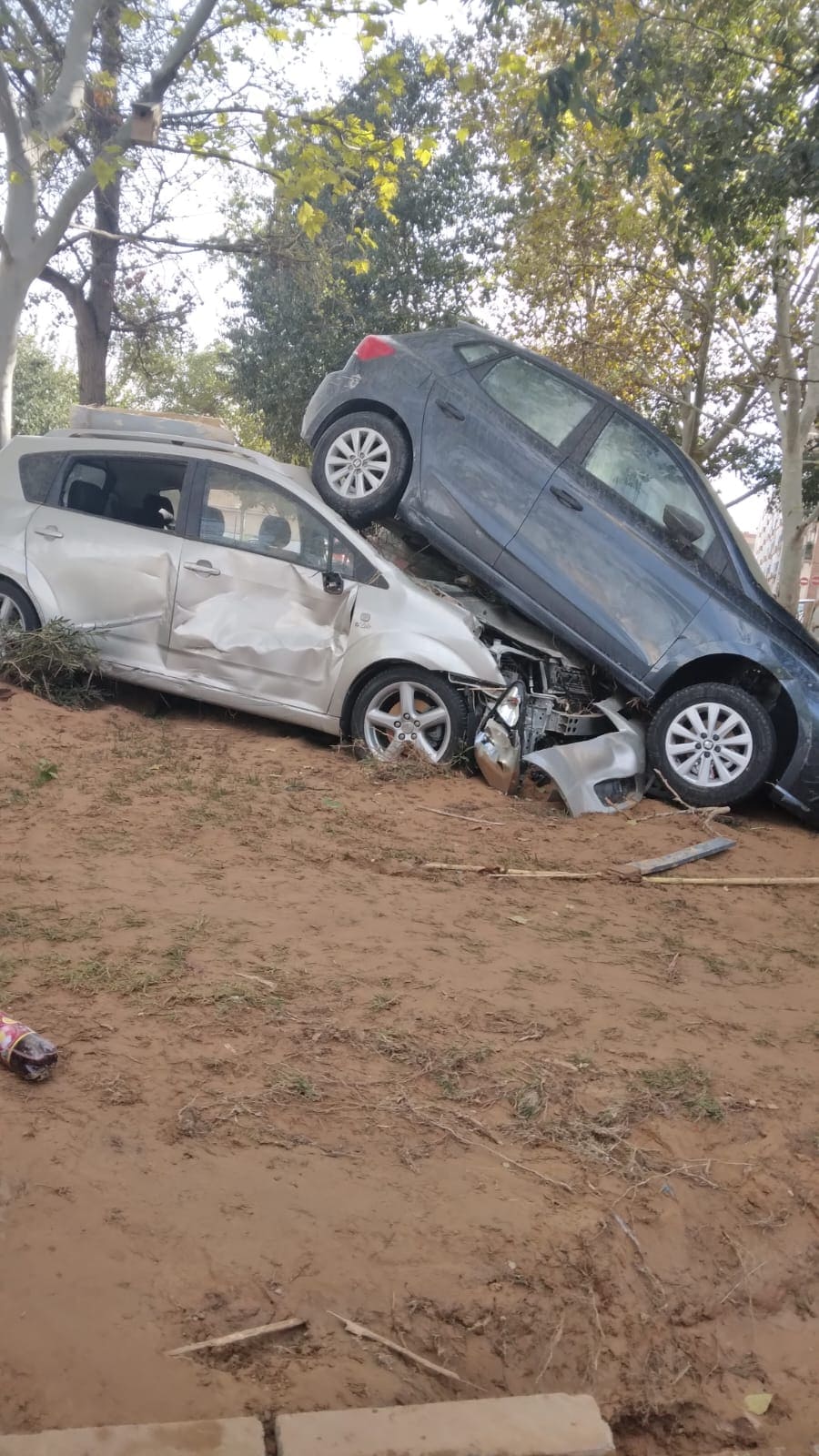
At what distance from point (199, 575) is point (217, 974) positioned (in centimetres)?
403

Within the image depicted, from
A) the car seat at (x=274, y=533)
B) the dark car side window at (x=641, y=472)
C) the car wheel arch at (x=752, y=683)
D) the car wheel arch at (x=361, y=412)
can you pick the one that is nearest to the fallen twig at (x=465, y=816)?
the car wheel arch at (x=752, y=683)

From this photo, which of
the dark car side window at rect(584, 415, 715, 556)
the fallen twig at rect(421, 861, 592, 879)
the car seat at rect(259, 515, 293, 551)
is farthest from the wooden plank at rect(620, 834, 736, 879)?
the car seat at rect(259, 515, 293, 551)

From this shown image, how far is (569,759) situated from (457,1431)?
4.94 meters

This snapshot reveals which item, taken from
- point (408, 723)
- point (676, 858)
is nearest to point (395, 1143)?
point (676, 858)

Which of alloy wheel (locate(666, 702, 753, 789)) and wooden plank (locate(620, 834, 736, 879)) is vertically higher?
alloy wheel (locate(666, 702, 753, 789))

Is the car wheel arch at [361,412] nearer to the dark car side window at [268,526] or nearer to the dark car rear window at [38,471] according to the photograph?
the dark car side window at [268,526]

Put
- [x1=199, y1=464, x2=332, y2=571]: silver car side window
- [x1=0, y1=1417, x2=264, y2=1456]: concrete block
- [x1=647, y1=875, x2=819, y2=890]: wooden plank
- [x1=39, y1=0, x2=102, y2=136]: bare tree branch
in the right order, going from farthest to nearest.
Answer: [x1=39, y1=0, x2=102, y2=136]: bare tree branch, [x1=199, y1=464, x2=332, y2=571]: silver car side window, [x1=647, y1=875, x2=819, y2=890]: wooden plank, [x1=0, y1=1417, x2=264, y2=1456]: concrete block

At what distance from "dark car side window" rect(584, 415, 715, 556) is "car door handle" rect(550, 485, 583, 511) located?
24 centimetres

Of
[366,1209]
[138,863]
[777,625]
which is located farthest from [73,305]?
[366,1209]

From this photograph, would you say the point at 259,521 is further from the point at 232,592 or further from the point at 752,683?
the point at 752,683

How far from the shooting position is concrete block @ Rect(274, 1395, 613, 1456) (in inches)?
79.3

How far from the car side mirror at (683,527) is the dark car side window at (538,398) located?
0.89 meters

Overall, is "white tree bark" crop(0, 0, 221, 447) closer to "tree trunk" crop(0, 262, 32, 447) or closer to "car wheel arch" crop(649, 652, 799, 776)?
"tree trunk" crop(0, 262, 32, 447)

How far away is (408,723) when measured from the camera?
7012 mm
